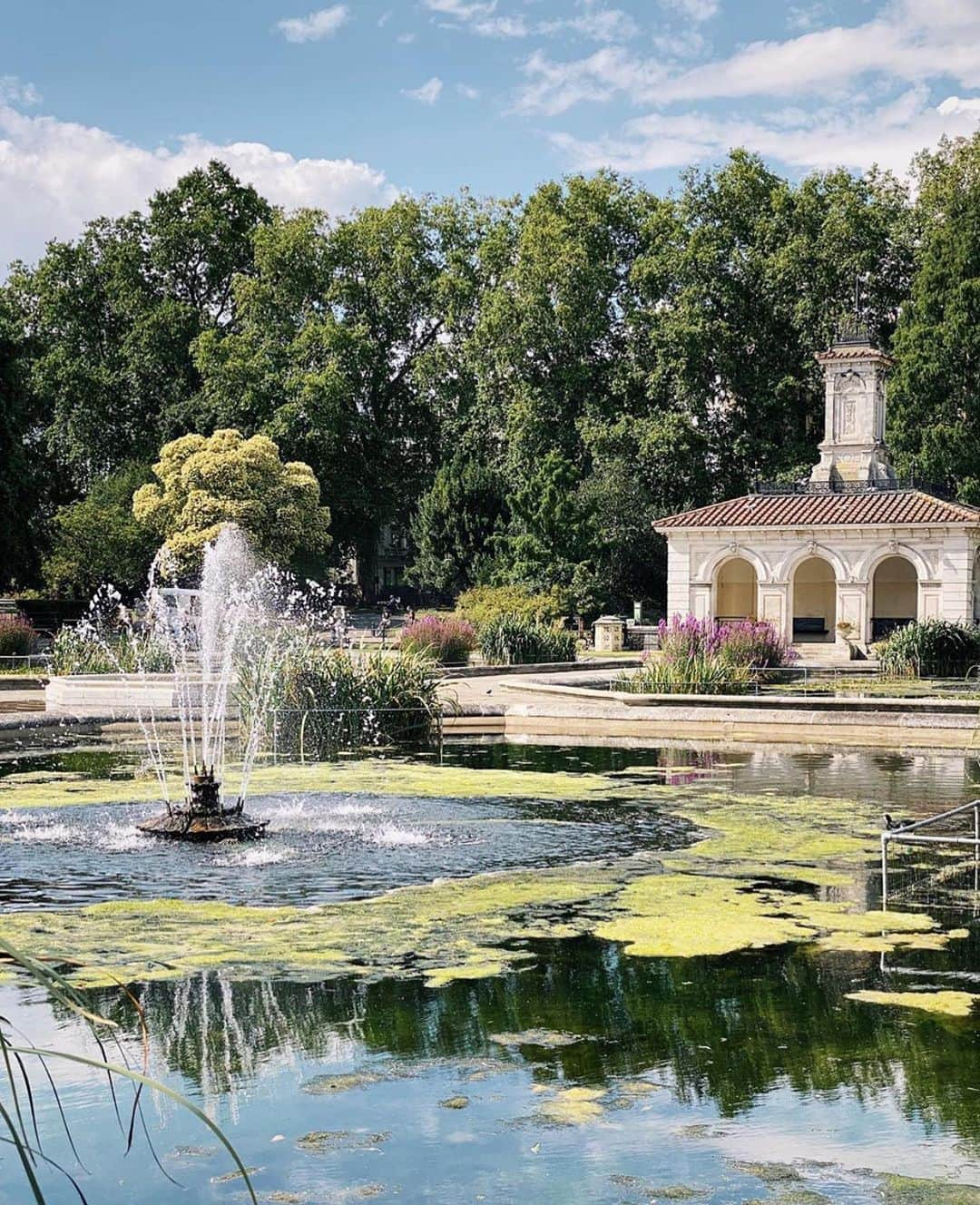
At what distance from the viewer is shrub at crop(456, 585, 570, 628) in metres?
39.3

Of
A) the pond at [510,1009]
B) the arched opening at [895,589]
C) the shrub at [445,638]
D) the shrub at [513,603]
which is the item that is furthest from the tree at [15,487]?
the pond at [510,1009]

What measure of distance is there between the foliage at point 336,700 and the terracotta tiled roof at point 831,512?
18330 mm

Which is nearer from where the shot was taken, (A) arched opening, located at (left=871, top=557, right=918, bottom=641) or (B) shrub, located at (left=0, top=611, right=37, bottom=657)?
(B) shrub, located at (left=0, top=611, right=37, bottom=657)

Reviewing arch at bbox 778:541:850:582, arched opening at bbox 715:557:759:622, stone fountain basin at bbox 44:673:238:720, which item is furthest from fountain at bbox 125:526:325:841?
arch at bbox 778:541:850:582

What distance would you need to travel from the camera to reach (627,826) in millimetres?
13305

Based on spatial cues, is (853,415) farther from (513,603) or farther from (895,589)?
(513,603)

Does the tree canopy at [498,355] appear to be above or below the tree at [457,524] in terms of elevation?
above

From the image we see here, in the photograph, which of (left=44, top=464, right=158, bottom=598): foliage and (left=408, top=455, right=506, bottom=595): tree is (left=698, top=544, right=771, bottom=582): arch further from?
(left=44, top=464, right=158, bottom=598): foliage

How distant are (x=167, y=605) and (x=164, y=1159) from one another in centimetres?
3953

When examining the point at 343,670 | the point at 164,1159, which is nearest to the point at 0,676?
the point at 343,670

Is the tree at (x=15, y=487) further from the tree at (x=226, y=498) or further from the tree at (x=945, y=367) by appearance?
the tree at (x=945, y=367)

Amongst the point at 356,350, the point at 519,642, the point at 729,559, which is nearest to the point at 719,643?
the point at 519,642

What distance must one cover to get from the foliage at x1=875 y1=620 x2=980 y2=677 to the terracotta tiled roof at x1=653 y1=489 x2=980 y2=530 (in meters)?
4.94

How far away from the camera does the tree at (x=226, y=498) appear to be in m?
45.8
